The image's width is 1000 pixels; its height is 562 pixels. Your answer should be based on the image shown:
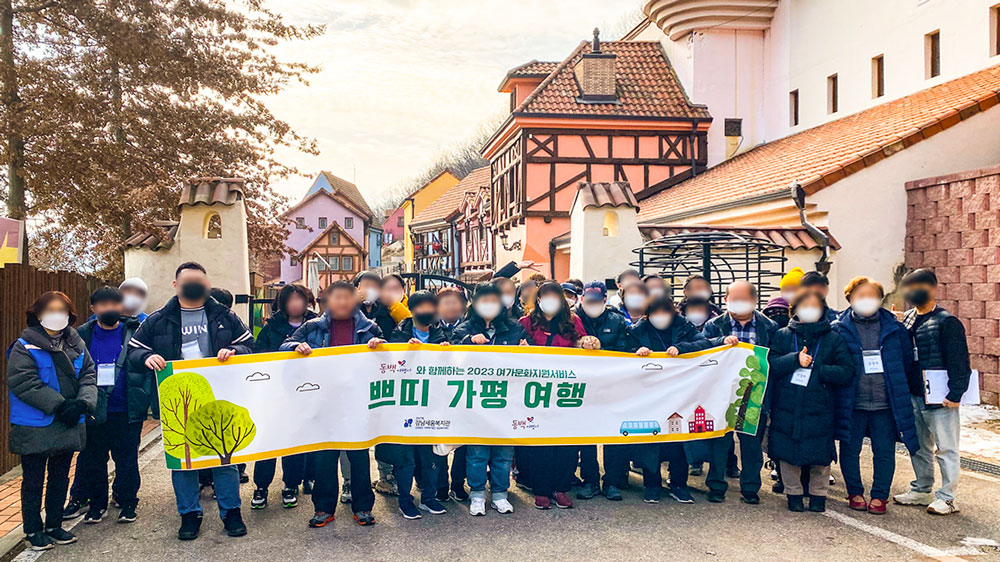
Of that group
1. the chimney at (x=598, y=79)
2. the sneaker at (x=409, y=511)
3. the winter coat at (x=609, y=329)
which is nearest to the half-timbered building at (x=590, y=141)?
the chimney at (x=598, y=79)

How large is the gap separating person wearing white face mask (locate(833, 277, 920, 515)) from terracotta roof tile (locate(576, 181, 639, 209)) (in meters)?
7.04

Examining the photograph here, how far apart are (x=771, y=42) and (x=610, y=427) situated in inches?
825

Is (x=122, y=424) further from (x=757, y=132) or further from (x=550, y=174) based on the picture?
(x=757, y=132)

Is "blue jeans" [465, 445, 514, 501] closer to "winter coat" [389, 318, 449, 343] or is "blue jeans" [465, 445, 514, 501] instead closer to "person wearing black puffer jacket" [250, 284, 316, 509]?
"winter coat" [389, 318, 449, 343]

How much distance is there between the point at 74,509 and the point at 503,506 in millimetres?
3150

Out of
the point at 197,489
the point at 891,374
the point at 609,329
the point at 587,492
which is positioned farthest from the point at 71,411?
the point at 891,374

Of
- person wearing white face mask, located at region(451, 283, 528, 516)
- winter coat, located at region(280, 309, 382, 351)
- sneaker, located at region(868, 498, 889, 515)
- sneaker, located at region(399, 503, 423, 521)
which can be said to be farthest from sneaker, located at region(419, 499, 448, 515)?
sneaker, located at region(868, 498, 889, 515)

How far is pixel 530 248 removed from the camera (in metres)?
23.7

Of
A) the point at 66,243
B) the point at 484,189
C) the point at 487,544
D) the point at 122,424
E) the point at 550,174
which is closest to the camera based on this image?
the point at 487,544

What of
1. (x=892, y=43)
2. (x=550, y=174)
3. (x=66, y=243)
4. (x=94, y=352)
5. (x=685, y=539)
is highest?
(x=892, y=43)

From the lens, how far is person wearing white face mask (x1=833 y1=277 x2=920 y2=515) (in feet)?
19.6

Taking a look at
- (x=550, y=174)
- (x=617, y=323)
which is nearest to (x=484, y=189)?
(x=550, y=174)

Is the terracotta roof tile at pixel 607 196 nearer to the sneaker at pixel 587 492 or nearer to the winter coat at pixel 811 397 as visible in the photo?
the winter coat at pixel 811 397

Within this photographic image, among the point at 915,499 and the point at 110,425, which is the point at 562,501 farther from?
the point at 110,425
